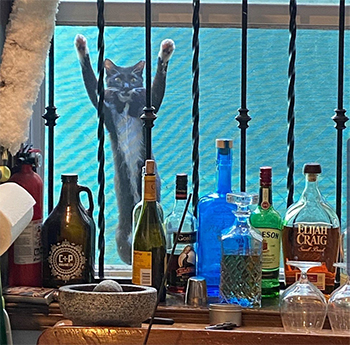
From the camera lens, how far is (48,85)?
5.96ft

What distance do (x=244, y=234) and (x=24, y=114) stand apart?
546 mm

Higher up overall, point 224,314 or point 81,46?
point 81,46

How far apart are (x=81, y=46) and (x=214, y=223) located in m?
0.59

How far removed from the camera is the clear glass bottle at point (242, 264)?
1.57 meters

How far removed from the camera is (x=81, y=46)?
185cm

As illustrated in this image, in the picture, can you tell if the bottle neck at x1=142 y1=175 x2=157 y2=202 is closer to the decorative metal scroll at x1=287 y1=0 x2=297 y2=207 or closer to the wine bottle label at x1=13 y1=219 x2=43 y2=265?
the wine bottle label at x1=13 y1=219 x2=43 y2=265

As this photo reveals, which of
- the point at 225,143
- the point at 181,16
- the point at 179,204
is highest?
the point at 181,16

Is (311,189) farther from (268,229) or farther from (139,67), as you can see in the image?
(139,67)

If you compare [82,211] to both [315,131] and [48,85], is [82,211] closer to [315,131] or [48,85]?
[48,85]

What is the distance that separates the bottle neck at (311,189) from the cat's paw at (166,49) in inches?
19.9

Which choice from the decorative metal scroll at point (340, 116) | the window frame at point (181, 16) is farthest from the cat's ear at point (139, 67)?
the decorative metal scroll at point (340, 116)

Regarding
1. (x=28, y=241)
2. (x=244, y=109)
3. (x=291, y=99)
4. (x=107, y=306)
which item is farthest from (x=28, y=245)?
(x=291, y=99)

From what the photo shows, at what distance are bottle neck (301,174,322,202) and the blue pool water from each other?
0.21 m

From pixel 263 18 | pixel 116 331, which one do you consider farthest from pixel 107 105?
pixel 116 331
